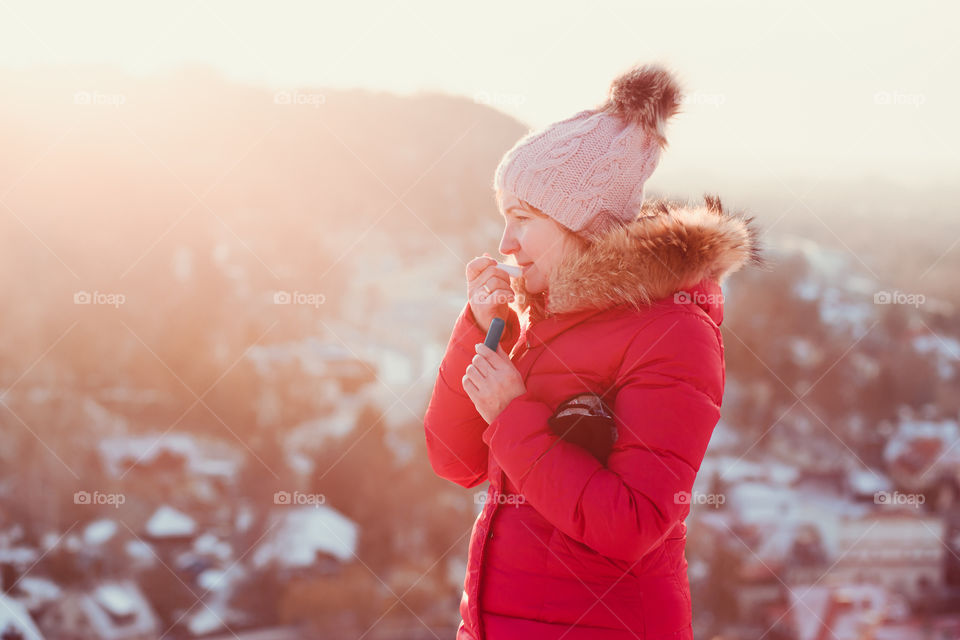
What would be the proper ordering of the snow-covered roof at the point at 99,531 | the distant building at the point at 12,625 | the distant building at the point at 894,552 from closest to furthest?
the distant building at the point at 12,625
the snow-covered roof at the point at 99,531
the distant building at the point at 894,552

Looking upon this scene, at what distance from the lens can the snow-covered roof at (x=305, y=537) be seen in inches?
870

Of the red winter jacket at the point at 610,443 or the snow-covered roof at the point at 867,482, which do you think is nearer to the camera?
the red winter jacket at the point at 610,443

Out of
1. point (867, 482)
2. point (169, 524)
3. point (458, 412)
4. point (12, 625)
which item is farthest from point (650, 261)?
point (867, 482)

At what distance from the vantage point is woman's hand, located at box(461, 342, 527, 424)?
1.14 metres

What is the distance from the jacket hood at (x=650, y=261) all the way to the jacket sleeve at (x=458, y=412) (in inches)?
5.7

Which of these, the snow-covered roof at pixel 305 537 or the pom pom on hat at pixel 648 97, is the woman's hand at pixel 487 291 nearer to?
the pom pom on hat at pixel 648 97

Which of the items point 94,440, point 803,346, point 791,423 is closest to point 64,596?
point 94,440

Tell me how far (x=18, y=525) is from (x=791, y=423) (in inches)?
1203

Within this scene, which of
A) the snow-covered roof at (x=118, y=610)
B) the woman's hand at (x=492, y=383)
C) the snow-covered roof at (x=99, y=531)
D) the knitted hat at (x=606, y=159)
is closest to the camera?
the woman's hand at (x=492, y=383)

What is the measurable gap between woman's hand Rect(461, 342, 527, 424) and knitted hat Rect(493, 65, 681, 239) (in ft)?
0.95

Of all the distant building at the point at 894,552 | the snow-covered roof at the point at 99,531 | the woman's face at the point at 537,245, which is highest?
the woman's face at the point at 537,245

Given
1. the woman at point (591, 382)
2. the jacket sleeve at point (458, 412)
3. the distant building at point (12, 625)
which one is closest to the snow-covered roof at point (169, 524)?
the distant building at point (12, 625)

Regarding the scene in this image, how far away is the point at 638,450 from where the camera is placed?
1.01 meters

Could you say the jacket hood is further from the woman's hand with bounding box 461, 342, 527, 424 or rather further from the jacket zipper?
the jacket zipper
